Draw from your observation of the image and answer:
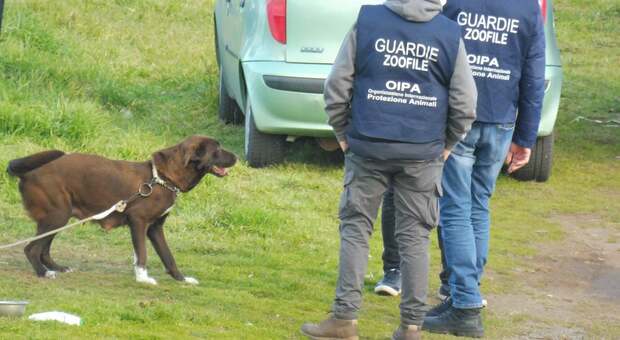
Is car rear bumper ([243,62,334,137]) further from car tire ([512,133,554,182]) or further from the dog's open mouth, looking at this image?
the dog's open mouth

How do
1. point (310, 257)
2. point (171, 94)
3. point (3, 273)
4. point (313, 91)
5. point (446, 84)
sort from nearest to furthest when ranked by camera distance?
1. point (446, 84)
2. point (3, 273)
3. point (310, 257)
4. point (313, 91)
5. point (171, 94)

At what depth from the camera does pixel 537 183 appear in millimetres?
11070

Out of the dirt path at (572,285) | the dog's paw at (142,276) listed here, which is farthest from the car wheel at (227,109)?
the dog's paw at (142,276)

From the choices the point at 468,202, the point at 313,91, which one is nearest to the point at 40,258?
the point at 468,202

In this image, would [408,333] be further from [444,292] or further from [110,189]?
[110,189]

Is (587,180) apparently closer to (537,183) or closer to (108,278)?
(537,183)

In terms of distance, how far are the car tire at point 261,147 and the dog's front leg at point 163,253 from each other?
324 cm

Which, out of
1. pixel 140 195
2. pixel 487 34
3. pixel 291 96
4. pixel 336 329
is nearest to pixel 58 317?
pixel 336 329

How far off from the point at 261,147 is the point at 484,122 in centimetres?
453

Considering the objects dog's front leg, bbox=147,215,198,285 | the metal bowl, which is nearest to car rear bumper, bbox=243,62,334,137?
dog's front leg, bbox=147,215,198,285

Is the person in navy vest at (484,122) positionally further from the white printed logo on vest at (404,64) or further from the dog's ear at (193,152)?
the dog's ear at (193,152)

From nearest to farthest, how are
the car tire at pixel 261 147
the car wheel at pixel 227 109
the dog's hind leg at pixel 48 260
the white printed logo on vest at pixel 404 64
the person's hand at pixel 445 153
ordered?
the white printed logo on vest at pixel 404 64, the person's hand at pixel 445 153, the dog's hind leg at pixel 48 260, the car tire at pixel 261 147, the car wheel at pixel 227 109

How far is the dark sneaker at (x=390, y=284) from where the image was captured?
7375 millimetres

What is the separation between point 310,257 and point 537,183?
11.2ft
